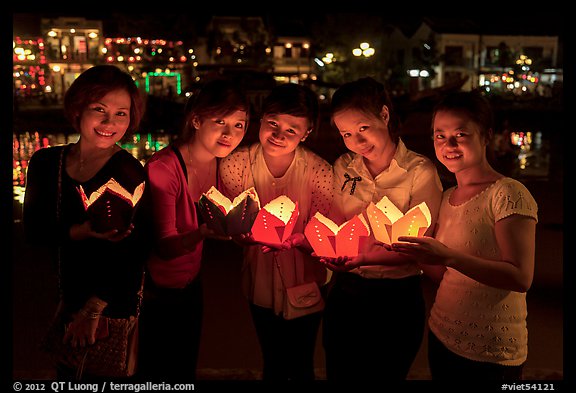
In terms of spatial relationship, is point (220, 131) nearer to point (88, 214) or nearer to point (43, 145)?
point (88, 214)

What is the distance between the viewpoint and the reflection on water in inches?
566

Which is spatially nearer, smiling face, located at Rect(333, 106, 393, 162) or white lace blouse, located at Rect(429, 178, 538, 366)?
white lace blouse, located at Rect(429, 178, 538, 366)

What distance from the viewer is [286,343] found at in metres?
3.50

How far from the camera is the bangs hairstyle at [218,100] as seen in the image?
3250mm

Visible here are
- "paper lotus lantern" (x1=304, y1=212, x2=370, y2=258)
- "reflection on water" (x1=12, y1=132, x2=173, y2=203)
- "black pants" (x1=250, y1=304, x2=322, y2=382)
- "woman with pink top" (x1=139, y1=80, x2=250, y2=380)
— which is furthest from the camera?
"reflection on water" (x1=12, y1=132, x2=173, y2=203)

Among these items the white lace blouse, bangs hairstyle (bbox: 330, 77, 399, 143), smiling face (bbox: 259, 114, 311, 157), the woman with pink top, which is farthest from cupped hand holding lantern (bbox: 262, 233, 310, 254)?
the white lace blouse

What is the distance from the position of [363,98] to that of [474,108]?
593 millimetres

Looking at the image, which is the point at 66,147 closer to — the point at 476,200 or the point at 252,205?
the point at 252,205

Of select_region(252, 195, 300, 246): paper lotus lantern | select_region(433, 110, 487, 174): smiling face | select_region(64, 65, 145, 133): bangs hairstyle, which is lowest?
select_region(252, 195, 300, 246): paper lotus lantern

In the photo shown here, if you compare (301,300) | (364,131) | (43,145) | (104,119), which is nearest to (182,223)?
(104,119)

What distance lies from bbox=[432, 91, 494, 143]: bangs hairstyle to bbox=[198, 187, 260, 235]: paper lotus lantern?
1110 millimetres

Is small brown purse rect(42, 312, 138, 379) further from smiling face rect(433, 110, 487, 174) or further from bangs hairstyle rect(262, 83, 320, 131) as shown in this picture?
smiling face rect(433, 110, 487, 174)

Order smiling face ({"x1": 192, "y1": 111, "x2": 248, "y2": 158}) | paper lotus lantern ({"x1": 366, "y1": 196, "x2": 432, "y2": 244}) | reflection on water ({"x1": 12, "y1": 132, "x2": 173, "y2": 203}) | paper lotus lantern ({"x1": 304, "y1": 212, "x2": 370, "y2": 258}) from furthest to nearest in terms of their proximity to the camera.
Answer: reflection on water ({"x1": 12, "y1": 132, "x2": 173, "y2": 203})
smiling face ({"x1": 192, "y1": 111, "x2": 248, "y2": 158})
paper lotus lantern ({"x1": 304, "y1": 212, "x2": 370, "y2": 258})
paper lotus lantern ({"x1": 366, "y1": 196, "x2": 432, "y2": 244})

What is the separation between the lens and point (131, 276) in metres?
2.93
